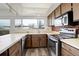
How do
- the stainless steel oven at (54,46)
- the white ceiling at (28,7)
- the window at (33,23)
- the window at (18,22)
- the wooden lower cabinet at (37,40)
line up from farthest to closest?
the window at (33,23) → the window at (18,22) → the wooden lower cabinet at (37,40) → the white ceiling at (28,7) → the stainless steel oven at (54,46)

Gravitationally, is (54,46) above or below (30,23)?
below

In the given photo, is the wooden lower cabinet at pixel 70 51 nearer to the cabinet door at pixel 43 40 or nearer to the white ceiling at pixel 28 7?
the white ceiling at pixel 28 7

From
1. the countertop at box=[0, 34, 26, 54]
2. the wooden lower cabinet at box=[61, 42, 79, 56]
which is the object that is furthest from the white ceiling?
the wooden lower cabinet at box=[61, 42, 79, 56]

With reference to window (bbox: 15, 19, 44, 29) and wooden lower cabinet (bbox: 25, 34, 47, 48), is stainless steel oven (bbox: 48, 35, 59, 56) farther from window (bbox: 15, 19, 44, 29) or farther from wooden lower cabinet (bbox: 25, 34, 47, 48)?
window (bbox: 15, 19, 44, 29)

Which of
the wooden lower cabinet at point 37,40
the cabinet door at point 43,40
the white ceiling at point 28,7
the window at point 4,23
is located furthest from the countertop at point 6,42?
the window at point 4,23

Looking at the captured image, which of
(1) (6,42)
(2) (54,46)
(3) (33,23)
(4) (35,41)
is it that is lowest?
(4) (35,41)

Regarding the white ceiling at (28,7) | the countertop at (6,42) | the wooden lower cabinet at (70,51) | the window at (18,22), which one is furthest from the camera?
the window at (18,22)

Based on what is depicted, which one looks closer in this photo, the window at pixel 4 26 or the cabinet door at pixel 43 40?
the cabinet door at pixel 43 40

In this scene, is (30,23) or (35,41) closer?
(35,41)

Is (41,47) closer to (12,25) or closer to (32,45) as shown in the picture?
(32,45)

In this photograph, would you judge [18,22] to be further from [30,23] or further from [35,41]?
[35,41]

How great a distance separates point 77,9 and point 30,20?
6781 mm

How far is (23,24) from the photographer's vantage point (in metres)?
9.37

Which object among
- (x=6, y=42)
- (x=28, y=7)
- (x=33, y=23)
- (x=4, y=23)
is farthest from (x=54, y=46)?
(x=4, y=23)
